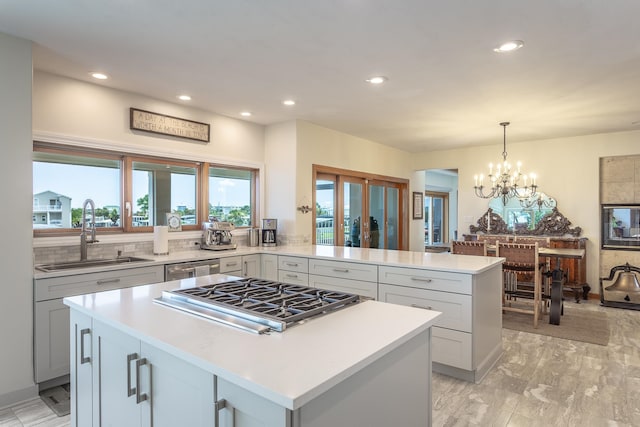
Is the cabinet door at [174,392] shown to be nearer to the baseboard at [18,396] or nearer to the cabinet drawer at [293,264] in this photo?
the baseboard at [18,396]

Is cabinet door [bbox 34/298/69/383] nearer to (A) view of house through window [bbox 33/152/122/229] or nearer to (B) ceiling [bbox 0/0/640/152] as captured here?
(A) view of house through window [bbox 33/152/122/229]

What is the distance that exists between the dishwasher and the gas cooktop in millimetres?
1634

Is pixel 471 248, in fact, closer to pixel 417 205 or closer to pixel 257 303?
pixel 417 205

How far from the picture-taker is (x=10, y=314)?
8.45 feet

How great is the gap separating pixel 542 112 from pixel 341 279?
3232mm

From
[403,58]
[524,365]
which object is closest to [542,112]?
[403,58]

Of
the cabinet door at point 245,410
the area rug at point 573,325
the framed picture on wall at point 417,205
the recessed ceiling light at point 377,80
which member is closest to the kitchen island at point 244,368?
the cabinet door at point 245,410

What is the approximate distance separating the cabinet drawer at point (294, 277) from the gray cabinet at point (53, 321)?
169 cm

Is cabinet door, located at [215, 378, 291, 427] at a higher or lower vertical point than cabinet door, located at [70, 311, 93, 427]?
higher

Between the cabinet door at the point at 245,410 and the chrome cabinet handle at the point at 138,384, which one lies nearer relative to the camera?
the cabinet door at the point at 245,410

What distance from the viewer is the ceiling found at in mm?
2246

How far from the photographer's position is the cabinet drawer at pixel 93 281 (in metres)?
2.73

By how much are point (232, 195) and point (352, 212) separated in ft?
6.66

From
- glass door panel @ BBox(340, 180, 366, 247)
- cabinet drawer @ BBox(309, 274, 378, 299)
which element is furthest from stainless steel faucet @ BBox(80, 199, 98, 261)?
glass door panel @ BBox(340, 180, 366, 247)
